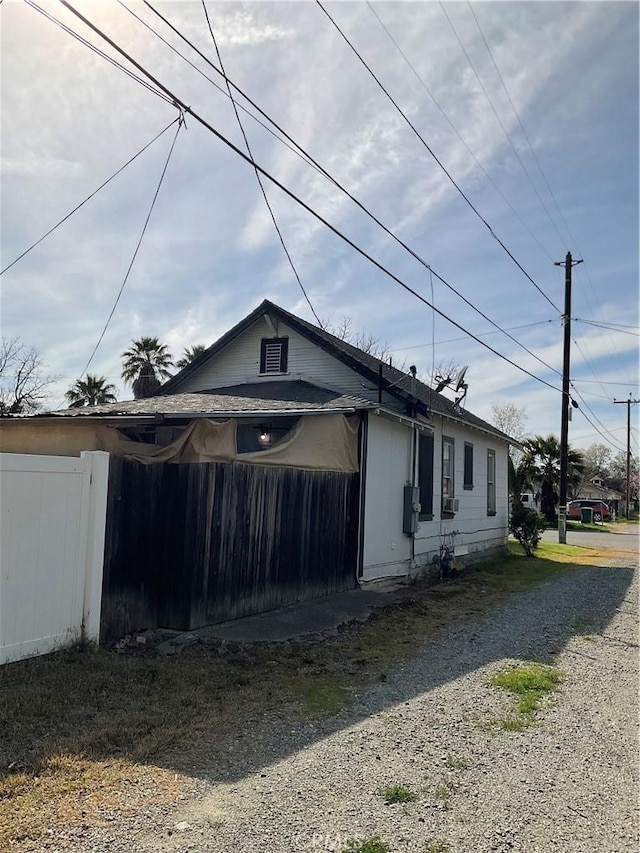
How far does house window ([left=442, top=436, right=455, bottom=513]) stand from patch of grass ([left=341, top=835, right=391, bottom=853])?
35.9 feet

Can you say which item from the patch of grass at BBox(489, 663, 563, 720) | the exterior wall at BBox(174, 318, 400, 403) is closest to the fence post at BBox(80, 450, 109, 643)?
the patch of grass at BBox(489, 663, 563, 720)

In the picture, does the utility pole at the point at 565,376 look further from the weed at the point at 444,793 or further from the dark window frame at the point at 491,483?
the weed at the point at 444,793

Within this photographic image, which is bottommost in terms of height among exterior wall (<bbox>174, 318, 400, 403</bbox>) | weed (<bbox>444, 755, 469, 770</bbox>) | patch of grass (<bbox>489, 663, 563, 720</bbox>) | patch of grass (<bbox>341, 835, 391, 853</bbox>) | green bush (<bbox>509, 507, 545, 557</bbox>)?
patch of grass (<bbox>489, 663, 563, 720</bbox>)

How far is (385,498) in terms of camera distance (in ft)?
35.2

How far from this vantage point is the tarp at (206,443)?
6.88m

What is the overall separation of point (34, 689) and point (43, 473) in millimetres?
1705

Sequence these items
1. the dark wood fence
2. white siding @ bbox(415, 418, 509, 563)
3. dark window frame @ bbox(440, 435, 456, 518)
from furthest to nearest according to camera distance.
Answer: dark window frame @ bbox(440, 435, 456, 518), white siding @ bbox(415, 418, 509, 563), the dark wood fence

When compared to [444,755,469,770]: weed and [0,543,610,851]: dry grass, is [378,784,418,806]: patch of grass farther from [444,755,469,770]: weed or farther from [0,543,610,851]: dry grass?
[0,543,610,851]: dry grass

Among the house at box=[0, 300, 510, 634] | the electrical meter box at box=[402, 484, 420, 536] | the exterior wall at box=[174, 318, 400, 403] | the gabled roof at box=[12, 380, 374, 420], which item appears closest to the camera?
the house at box=[0, 300, 510, 634]

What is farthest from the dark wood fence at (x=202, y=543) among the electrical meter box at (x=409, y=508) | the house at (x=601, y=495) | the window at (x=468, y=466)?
the house at (x=601, y=495)

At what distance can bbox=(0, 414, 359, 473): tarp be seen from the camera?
22.6 feet

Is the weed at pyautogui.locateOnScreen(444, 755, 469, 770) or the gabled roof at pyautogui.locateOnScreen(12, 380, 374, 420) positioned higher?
the gabled roof at pyautogui.locateOnScreen(12, 380, 374, 420)

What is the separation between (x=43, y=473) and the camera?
210 inches

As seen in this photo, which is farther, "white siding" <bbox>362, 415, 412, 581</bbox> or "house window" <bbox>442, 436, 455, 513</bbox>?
"house window" <bbox>442, 436, 455, 513</bbox>
